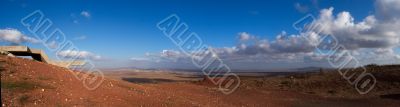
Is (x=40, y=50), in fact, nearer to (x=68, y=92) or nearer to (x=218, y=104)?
(x=68, y=92)

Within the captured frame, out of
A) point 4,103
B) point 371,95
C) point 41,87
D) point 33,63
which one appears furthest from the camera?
point 371,95

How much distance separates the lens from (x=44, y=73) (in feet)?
53.4

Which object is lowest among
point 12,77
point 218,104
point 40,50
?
point 218,104

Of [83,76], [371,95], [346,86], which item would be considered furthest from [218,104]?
[346,86]

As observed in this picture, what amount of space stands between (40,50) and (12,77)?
27.9 feet

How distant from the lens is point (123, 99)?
601 inches

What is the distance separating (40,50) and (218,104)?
1138 cm

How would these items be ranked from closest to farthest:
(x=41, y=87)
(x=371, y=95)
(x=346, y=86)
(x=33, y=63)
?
(x=41, y=87)
(x=33, y=63)
(x=371, y=95)
(x=346, y=86)

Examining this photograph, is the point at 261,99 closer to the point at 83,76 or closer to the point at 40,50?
the point at 83,76

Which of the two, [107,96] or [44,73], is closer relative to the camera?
[107,96]

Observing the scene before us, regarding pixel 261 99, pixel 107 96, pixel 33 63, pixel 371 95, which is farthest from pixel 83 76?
pixel 371 95

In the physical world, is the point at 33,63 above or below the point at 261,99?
above

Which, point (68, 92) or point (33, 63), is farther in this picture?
point (33, 63)

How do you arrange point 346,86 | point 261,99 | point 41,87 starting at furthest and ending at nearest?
1. point 346,86
2. point 261,99
3. point 41,87
